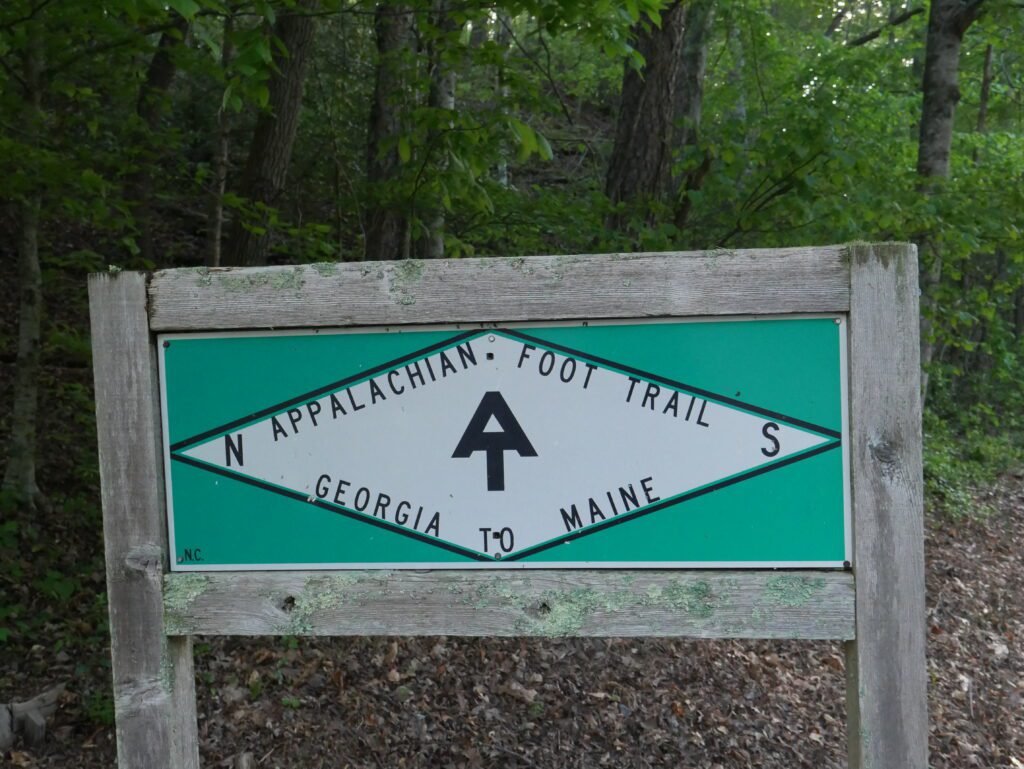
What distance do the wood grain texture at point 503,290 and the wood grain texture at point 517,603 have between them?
0.60 meters

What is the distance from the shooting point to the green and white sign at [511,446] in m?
1.99

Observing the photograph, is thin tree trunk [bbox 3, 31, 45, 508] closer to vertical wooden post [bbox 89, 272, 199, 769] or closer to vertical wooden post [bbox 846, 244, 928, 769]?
vertical wooden post [bbox 89, 272, 199, 769]

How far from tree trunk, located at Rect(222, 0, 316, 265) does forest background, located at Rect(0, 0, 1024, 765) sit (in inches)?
0.7

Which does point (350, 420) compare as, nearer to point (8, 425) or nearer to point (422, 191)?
point (422, 191)

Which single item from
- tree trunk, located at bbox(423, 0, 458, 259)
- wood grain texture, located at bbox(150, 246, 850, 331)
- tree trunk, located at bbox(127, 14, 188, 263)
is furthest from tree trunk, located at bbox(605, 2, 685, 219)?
wood grain texture, located at bbox(150, 246, 850, 331)

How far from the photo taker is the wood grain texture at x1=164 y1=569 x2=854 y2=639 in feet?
6.52

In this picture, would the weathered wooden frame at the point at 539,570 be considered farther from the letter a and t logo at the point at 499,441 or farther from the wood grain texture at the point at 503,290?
the letter a and t logo at the point at 499,441

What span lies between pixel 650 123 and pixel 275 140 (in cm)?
274

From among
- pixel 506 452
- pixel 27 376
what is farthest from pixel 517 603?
pixel 27 376

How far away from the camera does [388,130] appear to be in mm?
6766

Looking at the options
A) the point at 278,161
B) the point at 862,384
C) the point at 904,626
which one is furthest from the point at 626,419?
the point at 278,161

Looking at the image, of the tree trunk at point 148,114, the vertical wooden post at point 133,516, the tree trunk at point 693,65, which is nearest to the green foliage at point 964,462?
the tree trunk at point 693,65

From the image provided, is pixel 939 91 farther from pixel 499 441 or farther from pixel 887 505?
pixel 499 441

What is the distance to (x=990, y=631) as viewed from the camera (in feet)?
21.7
